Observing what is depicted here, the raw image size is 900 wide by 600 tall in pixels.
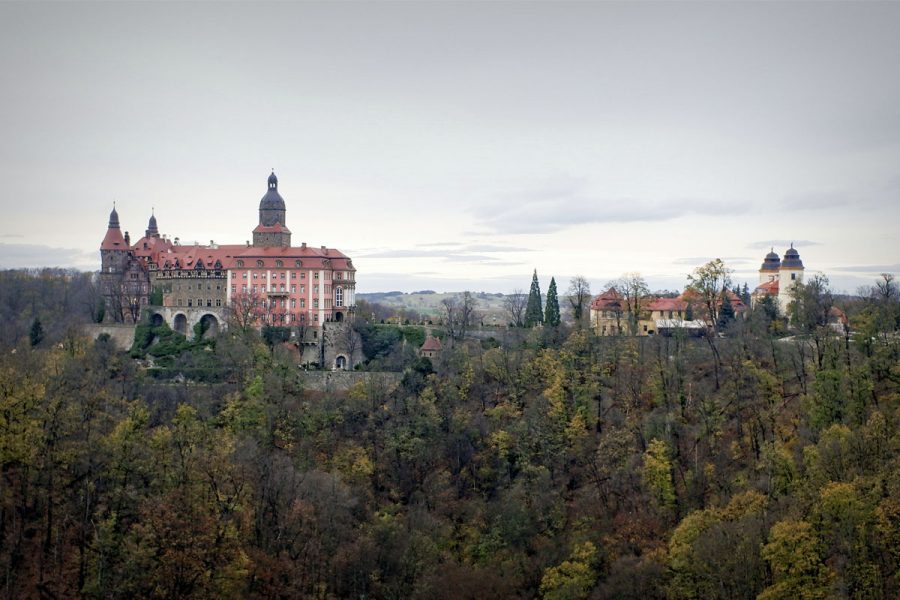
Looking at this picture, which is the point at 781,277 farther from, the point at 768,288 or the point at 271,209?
the point at 271,209

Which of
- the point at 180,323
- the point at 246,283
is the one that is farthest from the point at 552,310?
the point at 180,323

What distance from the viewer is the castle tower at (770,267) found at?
73125 mm

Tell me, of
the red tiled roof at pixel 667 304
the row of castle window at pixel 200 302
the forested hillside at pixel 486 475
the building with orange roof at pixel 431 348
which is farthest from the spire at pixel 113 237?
the red tiled roof at pixel 667 304

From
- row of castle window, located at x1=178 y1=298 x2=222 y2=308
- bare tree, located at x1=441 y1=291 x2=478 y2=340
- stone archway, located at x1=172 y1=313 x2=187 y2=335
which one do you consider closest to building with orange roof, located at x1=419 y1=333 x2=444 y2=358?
bare tree, located at x1=441 y1=291 x2=478 y2=340

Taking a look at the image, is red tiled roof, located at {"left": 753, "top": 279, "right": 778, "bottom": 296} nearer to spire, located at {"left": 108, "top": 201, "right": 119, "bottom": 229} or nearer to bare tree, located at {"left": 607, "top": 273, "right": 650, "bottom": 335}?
bare tree, located at {"left": 607, "top": 273, "right": 650, "bottom": 335}

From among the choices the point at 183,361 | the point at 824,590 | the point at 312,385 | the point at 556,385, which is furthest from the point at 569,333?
the point at 824,590

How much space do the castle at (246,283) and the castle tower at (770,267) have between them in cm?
3177

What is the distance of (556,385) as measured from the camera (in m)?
47.8

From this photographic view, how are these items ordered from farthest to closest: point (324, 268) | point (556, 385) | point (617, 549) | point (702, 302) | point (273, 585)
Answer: point (324, 268), point (702, 302), point (556, 385), point (617, 549), point (273, 585)

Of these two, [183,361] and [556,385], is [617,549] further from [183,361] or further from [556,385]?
[183,361]

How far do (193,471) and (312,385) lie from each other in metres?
20.6

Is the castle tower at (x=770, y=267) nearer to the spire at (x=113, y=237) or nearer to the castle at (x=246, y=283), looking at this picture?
the castle at (x=246, y=283)

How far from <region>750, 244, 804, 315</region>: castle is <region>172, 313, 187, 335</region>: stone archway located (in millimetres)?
40142

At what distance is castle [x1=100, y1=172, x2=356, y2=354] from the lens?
66312mm
